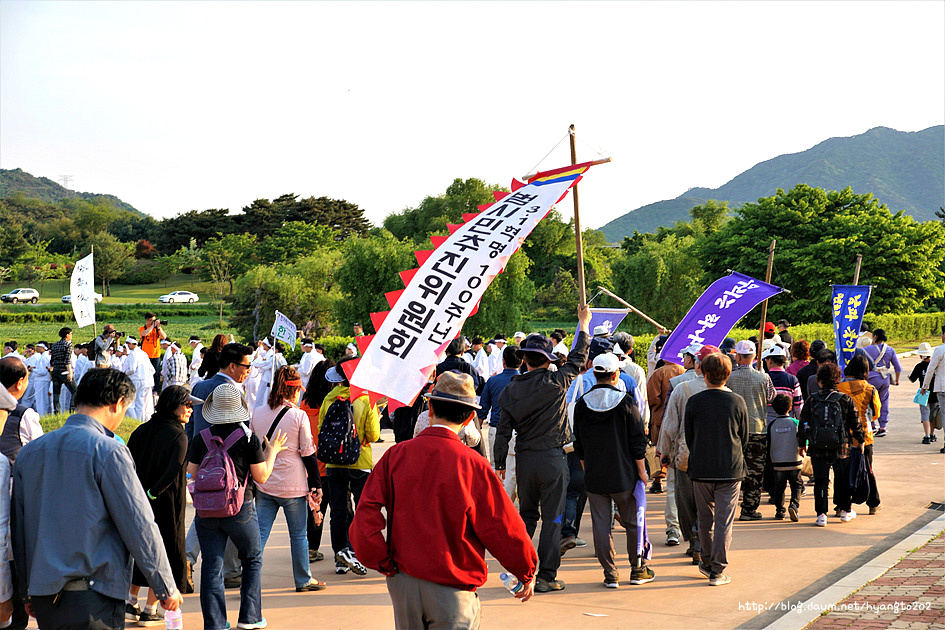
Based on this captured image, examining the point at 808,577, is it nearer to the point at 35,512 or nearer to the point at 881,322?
the point at 35,512

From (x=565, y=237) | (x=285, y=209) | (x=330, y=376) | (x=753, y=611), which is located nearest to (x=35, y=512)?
(x=330, y=376)

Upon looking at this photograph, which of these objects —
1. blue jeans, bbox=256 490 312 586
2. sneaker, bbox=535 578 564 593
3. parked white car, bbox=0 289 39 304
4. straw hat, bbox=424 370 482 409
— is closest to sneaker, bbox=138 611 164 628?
blue jeans, bbox=256 490 312 586

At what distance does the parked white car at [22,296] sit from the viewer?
210 ft

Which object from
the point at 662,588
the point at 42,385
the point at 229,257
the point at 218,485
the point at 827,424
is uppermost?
the point at 229,257

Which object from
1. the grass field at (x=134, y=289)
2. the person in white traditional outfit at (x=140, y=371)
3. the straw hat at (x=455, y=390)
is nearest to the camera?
the straw hat at (x=455, y=390)

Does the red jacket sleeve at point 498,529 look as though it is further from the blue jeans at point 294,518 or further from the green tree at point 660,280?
the green tree at point 660,280

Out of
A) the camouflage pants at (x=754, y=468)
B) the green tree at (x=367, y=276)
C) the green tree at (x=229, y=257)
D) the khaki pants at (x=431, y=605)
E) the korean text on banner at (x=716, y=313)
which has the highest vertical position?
the green tree at (x=229, y=257)

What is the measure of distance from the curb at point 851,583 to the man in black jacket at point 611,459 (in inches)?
52.4

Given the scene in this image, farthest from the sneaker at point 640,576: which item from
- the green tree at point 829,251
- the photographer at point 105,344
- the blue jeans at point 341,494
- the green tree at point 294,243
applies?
the green tree at point 294,243

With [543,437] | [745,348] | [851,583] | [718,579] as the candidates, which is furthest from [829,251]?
[543,437]

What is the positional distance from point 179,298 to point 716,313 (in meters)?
69.6

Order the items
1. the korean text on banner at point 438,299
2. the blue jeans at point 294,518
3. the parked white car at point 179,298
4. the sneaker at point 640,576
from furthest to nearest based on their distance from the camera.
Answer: the parked white car at point 179,298, the sneaker at point 640,576, the blue jeans at point 294,518, the korean text on banner at point 438,299

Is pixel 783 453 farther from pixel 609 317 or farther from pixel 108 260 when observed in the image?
pixel 108 260

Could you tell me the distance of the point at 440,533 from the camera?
352 cm
